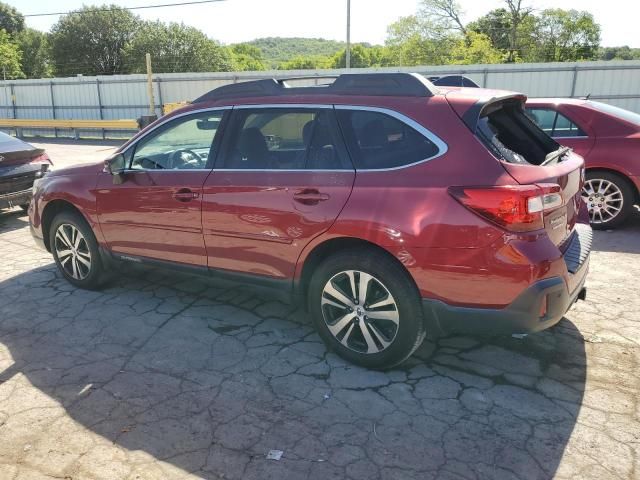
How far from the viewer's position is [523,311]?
2881mm

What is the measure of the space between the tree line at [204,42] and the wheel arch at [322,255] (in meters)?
44.3

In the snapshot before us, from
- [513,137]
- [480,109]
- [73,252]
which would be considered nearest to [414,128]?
[480,109]

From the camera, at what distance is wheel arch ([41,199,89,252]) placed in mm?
4895

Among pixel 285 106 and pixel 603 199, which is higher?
pixel 285 106

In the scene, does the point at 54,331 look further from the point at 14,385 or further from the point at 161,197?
the point at 161,197

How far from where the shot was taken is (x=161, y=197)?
4.11 meters

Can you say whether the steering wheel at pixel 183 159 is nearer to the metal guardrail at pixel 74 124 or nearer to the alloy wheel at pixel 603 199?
the alloy wheel at pixel 603 199

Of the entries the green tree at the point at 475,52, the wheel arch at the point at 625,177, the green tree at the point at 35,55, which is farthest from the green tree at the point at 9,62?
the wheel arch at the point at 625,177

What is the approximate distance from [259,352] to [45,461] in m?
1.46

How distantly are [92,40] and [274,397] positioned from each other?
2442 inches

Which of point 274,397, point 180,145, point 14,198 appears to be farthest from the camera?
point 14,198

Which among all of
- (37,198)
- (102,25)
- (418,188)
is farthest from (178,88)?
(102,25)

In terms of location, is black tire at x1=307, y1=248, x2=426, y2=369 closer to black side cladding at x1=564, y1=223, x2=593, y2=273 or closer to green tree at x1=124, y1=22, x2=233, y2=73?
black side cladding at x1=564, y1=223, x2=593, y2=273

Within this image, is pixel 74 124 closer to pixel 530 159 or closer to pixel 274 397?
pixel 274 397
